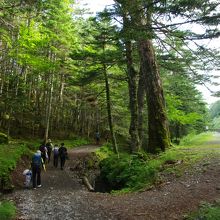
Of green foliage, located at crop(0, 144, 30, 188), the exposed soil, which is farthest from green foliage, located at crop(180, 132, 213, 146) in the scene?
the exposed soil

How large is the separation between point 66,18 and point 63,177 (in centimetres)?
1320

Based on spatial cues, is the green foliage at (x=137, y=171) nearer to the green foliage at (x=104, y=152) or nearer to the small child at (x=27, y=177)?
the small child at (x=27, y=177)

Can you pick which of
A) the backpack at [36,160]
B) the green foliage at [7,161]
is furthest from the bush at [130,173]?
the green foliage at [7,161]

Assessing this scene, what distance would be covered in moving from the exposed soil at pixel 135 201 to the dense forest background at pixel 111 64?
3.80 metres

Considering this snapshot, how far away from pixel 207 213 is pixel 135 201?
9.84 ft

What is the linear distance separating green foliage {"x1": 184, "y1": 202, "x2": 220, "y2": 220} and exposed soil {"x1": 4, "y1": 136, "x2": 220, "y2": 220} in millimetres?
324

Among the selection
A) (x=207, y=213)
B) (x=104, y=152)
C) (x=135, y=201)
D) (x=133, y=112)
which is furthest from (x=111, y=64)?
(x=207, y=213)

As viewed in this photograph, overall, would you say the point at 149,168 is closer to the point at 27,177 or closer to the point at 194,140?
the point at 27,177

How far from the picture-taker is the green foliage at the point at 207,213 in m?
7.04

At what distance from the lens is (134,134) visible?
55.2 feet

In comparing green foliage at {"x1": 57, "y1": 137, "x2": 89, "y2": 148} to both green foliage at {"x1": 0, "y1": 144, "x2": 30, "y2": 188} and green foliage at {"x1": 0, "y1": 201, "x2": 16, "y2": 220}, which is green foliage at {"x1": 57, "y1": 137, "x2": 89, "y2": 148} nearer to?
green foliage at {"x1": 0, "y1": 144, "x2": 30, "y2": 188}

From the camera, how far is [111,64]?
2167 centimetres

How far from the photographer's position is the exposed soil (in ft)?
28.3

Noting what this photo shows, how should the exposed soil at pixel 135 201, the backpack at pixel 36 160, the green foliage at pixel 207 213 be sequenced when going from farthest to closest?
1. the backpack at pixel 36 160
2. the exposed soil at pixel 135 201
3. the green foliage at pixel 207 213
